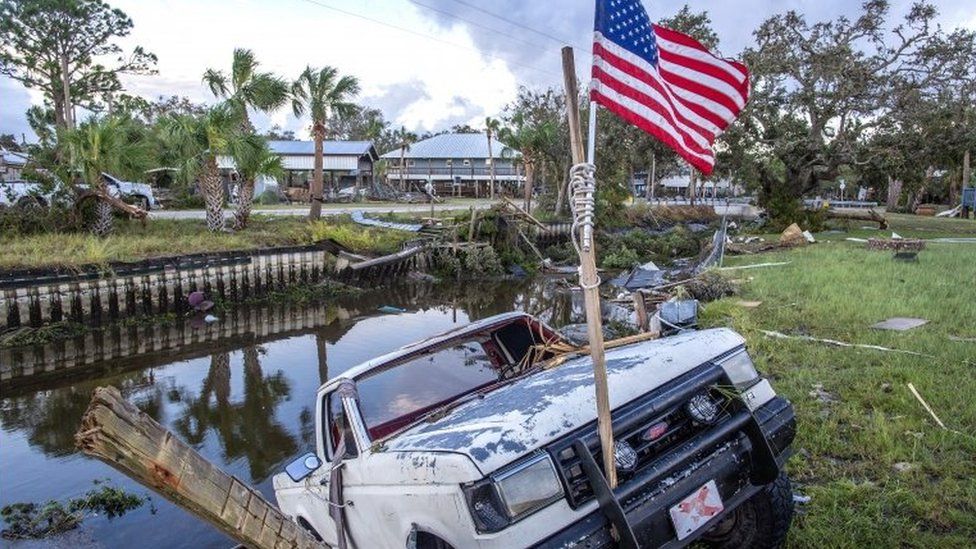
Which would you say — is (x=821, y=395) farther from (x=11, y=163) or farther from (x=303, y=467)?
(x=11, y=163)

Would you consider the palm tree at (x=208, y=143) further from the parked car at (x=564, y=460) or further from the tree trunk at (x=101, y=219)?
the parked car at (x=564, y=460)

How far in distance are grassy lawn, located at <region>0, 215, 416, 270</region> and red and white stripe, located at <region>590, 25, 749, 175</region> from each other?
15.3 metres

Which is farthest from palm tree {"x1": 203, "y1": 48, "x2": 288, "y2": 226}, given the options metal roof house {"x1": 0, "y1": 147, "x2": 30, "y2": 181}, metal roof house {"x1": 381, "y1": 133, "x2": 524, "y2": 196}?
metal roof house {"x1": 381, "y1": 133, "x2": 524, "y2": 196}

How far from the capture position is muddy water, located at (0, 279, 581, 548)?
650 centimetres

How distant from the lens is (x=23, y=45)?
36.0m

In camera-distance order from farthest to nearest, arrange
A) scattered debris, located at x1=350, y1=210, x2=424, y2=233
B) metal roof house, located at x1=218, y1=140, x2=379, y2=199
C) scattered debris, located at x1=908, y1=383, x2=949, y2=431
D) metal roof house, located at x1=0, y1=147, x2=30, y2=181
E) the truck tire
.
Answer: metal roof house, located at x1=218, y1=140, x2=379, y2=199 → metal roof house, located at x1=0, y1=147, x2=30, y2=181 → scattered debris, located at x1=350, y1=210, x2=424, y2=233 → scattered debris, located at x1=908, y1=383, x2=949, y2=431 → the truck tire

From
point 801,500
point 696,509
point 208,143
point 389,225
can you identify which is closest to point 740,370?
point 696,509

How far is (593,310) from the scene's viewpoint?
2.93 metres

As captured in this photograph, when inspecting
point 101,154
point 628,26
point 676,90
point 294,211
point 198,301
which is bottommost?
point 198,301

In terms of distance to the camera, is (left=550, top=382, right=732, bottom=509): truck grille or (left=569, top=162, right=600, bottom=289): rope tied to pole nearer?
(left=550, top=382, right=732, bottom=509): truck grille

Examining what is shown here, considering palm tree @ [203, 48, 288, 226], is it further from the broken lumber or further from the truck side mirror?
the broken lumber

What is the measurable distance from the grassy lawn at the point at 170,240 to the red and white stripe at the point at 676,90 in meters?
15.3

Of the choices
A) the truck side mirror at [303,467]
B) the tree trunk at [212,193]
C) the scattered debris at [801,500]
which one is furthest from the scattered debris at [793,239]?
the truck side mirror at [303,467]

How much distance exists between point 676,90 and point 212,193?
18577mm
